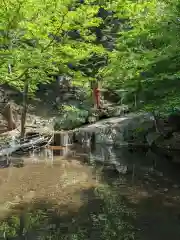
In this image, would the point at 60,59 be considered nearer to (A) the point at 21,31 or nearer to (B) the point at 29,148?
(A) the point at 21,31

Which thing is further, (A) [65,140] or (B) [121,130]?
(A) [65,140]

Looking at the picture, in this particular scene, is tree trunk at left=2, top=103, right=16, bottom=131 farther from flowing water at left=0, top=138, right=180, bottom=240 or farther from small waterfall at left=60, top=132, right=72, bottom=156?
flowing water at left=0, top=138, right=180, bottom=240

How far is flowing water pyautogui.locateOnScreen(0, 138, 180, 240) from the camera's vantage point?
7.59 meters

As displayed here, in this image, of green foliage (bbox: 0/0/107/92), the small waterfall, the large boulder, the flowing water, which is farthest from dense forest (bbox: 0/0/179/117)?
the small waterfall

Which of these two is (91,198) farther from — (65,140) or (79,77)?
(65,140)

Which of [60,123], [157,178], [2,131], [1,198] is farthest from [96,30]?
[1,198]

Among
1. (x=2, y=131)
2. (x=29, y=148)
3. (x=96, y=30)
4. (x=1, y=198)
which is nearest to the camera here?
(x=1, y=198)

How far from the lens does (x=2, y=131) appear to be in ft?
76.0

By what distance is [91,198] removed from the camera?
1012 cm

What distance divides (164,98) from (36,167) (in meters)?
6.64

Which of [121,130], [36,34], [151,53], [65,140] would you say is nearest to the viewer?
[36,34]

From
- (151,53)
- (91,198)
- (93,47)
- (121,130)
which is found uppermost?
(93,47)

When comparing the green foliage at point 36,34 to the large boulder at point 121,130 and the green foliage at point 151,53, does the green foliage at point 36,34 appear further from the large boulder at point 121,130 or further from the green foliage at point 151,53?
the large boulder at point 121,130

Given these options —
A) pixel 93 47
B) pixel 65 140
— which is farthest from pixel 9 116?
pixel 93 47
